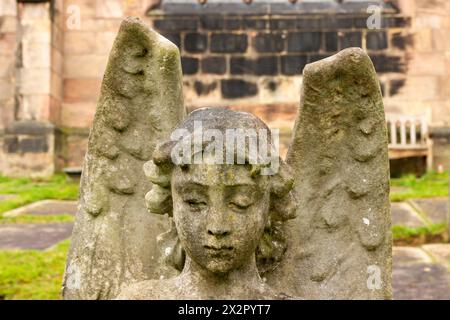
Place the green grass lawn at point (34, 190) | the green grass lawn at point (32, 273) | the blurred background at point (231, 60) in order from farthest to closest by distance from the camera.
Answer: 1. the blurred background at point (231, 60)
2. the green grass lawn at point (34, 190)
3. the green grass lawn at point (32, 273)

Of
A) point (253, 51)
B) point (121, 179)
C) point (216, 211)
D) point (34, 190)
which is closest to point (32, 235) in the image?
point (34, 190)

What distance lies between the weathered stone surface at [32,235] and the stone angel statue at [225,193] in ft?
7.48

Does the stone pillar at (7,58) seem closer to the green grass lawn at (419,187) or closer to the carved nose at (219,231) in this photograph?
the green grass lawn at (419,187)

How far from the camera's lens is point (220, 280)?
6.39ft

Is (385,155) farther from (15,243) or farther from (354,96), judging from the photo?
(15,243)

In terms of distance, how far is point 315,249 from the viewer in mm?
2184

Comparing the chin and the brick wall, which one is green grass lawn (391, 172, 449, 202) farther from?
the chin

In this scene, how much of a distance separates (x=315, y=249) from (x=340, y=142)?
1.26 feet

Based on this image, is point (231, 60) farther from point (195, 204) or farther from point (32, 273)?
point (195, 204)

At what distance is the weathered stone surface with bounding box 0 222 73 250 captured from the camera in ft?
→ 14.6

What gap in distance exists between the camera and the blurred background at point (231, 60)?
8336 mm

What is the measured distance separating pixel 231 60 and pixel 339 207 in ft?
22.5

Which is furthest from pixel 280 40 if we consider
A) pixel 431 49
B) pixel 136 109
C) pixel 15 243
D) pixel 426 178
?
pixel 136 109

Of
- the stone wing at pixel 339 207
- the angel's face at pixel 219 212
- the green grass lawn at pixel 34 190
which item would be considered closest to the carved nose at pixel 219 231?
the angel's face at pixel 219 212
